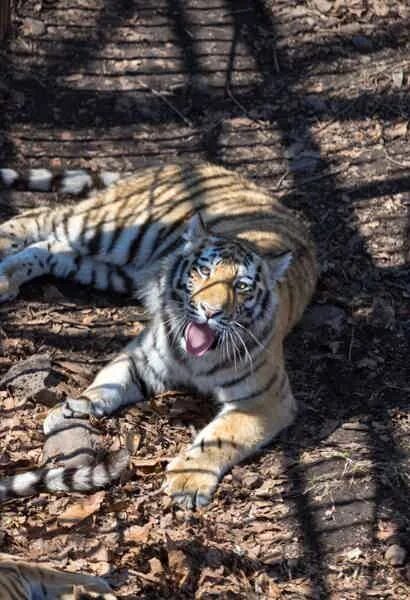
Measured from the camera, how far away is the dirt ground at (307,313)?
4375 mm

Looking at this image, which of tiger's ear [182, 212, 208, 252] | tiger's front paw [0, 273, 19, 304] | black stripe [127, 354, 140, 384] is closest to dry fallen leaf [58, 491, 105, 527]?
black stripe [127, 354, 140, 384]

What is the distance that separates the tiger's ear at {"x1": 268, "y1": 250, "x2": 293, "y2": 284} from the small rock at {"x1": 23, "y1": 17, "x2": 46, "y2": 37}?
3.19m

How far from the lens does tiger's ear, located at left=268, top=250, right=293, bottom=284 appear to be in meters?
5.06

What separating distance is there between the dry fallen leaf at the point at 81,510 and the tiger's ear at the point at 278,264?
1.22 meters

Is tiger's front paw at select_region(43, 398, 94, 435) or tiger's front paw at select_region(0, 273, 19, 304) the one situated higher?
tiger's front paw at select_region(0, 273, 19, 304)

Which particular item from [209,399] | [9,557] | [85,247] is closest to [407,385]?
[209,399]

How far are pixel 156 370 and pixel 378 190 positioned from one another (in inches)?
84.4

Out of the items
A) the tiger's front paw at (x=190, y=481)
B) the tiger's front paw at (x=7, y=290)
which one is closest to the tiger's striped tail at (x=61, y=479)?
the tiger's front paw at (x=190, y=481)

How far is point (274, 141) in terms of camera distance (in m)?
7.14

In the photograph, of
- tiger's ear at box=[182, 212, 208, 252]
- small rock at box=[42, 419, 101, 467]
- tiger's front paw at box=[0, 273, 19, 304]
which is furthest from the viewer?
tiger's front paw at box=[0, 273, 19, 304]

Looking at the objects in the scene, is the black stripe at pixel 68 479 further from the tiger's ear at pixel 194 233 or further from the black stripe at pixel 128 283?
the black stripe at pixel 128 283

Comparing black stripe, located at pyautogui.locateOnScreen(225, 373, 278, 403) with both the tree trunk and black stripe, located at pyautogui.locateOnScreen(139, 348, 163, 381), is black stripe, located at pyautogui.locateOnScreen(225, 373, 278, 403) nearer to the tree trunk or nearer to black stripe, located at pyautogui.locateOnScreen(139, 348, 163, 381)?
black stripe, located at pyautogui.locateOnScreen(139, 348, 163, 381)

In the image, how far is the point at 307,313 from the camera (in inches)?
231

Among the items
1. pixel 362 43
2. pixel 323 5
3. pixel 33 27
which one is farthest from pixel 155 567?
pixel 323 5
